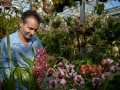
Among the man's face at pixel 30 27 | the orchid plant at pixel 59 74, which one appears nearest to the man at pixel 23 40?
the man's face at pixel 30 27

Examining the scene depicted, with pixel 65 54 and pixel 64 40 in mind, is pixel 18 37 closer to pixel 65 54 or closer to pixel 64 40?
pixel 65 54

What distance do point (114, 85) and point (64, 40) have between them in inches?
200

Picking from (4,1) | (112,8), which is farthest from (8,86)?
(112,8)

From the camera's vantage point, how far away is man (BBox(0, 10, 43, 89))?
1.39 m

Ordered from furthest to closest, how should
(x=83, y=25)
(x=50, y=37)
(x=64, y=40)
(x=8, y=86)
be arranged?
(x=50, y=37), (x=64, y=40), (x=83, y=25), (x=8, y=86)

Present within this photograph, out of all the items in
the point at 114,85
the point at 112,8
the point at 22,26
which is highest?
the point at 22,26

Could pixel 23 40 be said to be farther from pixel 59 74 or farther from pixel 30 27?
pixel 59 74

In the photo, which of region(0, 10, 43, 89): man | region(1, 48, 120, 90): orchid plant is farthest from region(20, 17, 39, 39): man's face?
region(1, 48, 120, 90): orchid plant

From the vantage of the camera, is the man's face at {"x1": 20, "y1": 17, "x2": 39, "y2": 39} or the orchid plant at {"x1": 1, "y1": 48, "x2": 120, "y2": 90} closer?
the orchid plant at {"x1": 1, "y1": 48, "x2": 120, "y2": 90}

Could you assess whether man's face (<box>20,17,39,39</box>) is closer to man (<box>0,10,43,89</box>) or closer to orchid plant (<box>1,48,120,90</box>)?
man (<box>0,10,43,89</box>)

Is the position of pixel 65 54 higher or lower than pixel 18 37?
lower

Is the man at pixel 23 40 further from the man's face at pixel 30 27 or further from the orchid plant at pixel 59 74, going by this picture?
the orchid plant at pixel 59 74

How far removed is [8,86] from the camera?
925mm

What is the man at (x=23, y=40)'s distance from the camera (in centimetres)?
139
